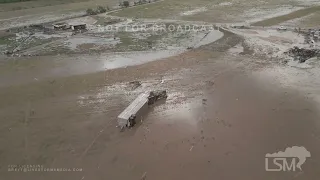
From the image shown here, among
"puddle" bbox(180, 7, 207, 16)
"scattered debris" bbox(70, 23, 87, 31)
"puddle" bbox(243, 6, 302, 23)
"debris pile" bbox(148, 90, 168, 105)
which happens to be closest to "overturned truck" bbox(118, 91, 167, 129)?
"debris pile" bbox(148, 90, 168, 105)

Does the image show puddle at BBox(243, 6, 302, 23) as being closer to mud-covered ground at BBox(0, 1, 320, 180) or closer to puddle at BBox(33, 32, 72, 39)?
mud-covered ground at BBox(0, 1, 320, 180)

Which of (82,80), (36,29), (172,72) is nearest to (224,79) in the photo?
(172,72)

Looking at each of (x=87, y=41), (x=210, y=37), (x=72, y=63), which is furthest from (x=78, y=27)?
(x=210, y=37)

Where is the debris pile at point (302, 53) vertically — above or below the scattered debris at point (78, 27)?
below

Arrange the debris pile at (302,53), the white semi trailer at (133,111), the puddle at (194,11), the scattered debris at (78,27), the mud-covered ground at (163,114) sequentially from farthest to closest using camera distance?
the puddle at (194,11) → the scattered debris at (78,27) → the debris pile at (302,53) → the white semi trailer at (133,111) → the mud-covered ground at (163,114)

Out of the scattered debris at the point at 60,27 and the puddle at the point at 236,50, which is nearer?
the puddle at the point at 236,50

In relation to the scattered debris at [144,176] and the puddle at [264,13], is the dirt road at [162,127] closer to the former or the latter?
the scattered debris at [144,176]

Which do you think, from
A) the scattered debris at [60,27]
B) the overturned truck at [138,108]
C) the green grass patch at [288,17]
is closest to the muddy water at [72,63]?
the overturned truck at [138,108]
